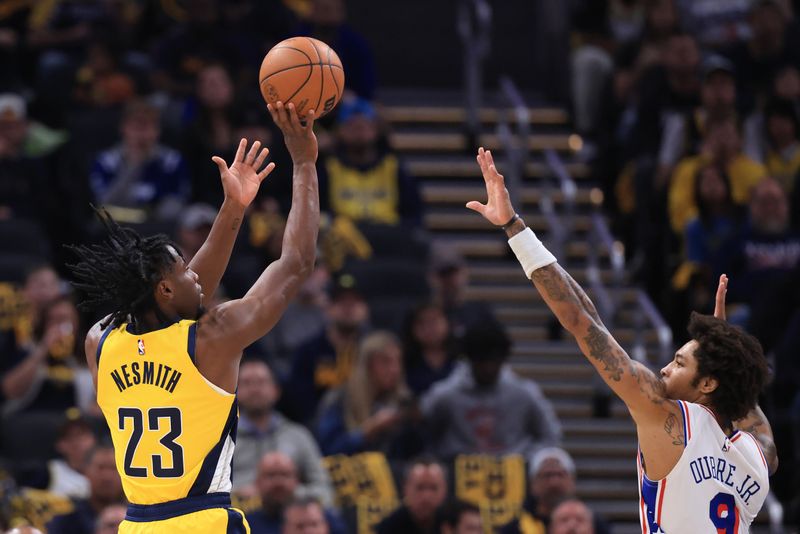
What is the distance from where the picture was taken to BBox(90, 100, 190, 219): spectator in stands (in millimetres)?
12188

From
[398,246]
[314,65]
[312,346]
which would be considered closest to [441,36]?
[398,246]

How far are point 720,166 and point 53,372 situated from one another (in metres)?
5.52

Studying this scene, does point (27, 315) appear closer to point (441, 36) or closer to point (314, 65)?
point (314, 65)

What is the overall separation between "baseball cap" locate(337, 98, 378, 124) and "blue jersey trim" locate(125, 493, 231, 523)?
7.17m

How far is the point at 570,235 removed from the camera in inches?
545

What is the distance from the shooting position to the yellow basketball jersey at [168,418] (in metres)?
5.91

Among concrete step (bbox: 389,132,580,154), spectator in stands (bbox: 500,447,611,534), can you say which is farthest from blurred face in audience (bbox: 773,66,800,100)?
spectator in stands (bbox: 500,447,611,534)

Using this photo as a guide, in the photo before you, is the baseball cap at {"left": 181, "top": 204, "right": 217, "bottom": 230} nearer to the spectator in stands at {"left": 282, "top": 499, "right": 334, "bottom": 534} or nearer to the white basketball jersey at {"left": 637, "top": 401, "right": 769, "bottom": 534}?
the spectator in stands at {"left": 282, "top": 499, "right": 334, "bottom": 534}

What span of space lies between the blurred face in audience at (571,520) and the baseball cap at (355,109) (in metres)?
4.47

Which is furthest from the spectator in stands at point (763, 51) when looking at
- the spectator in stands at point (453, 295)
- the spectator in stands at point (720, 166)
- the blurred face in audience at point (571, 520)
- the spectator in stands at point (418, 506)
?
the spectator in stands at point (418, 506)

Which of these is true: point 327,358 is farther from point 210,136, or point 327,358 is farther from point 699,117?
point 699,117

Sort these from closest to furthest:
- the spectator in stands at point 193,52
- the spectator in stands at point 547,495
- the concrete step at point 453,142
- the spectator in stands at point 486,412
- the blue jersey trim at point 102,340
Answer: the blue jersey trim at point 102,340, the spectator in stands at point 547,495, the spectator in stands at point 486,412, the spectator in stands at point 193,52, the concrete step at point 453,142

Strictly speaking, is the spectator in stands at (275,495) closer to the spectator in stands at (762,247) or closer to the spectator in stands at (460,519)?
the spectator in stands at (460,519)

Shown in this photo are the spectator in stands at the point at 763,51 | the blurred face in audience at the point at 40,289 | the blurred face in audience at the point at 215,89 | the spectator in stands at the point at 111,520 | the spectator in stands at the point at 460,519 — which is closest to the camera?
the spectator in stands at the point at 111,520
